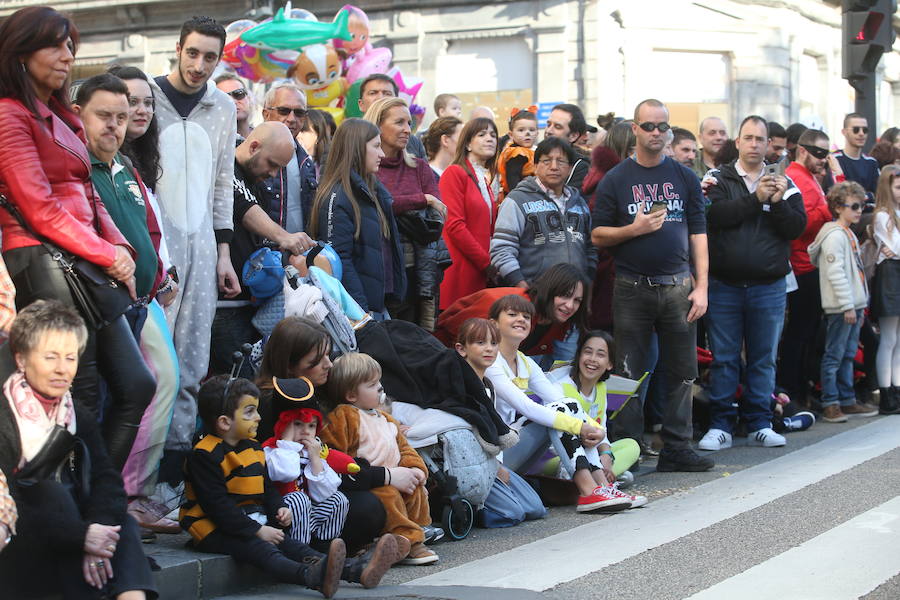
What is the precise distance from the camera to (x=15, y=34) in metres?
5.28

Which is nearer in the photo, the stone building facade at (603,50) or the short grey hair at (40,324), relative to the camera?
the short grey hair at (40,324)

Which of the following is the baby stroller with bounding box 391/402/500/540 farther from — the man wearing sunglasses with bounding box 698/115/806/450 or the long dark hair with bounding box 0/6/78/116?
the man wearing sunglasses with bounding box 698/115/806/450

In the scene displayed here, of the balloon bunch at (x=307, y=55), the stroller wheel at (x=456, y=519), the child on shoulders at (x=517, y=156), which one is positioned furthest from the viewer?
the balloon bunch at (x=307, y=55)

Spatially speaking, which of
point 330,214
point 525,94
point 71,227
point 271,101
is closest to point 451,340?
point 330,214

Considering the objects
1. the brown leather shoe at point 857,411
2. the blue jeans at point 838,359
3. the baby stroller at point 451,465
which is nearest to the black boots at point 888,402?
the brown leather shoe at point 857,411

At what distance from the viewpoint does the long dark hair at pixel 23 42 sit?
528cm

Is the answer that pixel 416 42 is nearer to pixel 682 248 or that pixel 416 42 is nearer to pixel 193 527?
pixel 682 248

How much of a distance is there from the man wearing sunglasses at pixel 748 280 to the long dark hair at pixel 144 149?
476 centimetres

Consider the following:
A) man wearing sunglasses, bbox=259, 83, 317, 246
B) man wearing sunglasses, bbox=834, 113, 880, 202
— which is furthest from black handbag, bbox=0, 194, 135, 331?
man wearing sunglasses, bbox=834, 113, 880, 202

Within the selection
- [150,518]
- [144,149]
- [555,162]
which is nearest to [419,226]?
[555,162]

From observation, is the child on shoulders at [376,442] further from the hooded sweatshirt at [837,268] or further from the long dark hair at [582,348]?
the hooded sweatshirt at [837,268]

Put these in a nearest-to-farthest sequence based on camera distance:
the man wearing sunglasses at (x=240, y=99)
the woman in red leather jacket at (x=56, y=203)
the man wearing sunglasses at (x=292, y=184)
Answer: the woman in red leather jacket at (x=56, y=203) → the man wearing sunglasses at (x=292, y=184) → the man wearing sunglasses at (x=240, y=99)

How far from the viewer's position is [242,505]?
576cm

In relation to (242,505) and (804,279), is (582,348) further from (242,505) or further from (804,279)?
(804,279)
